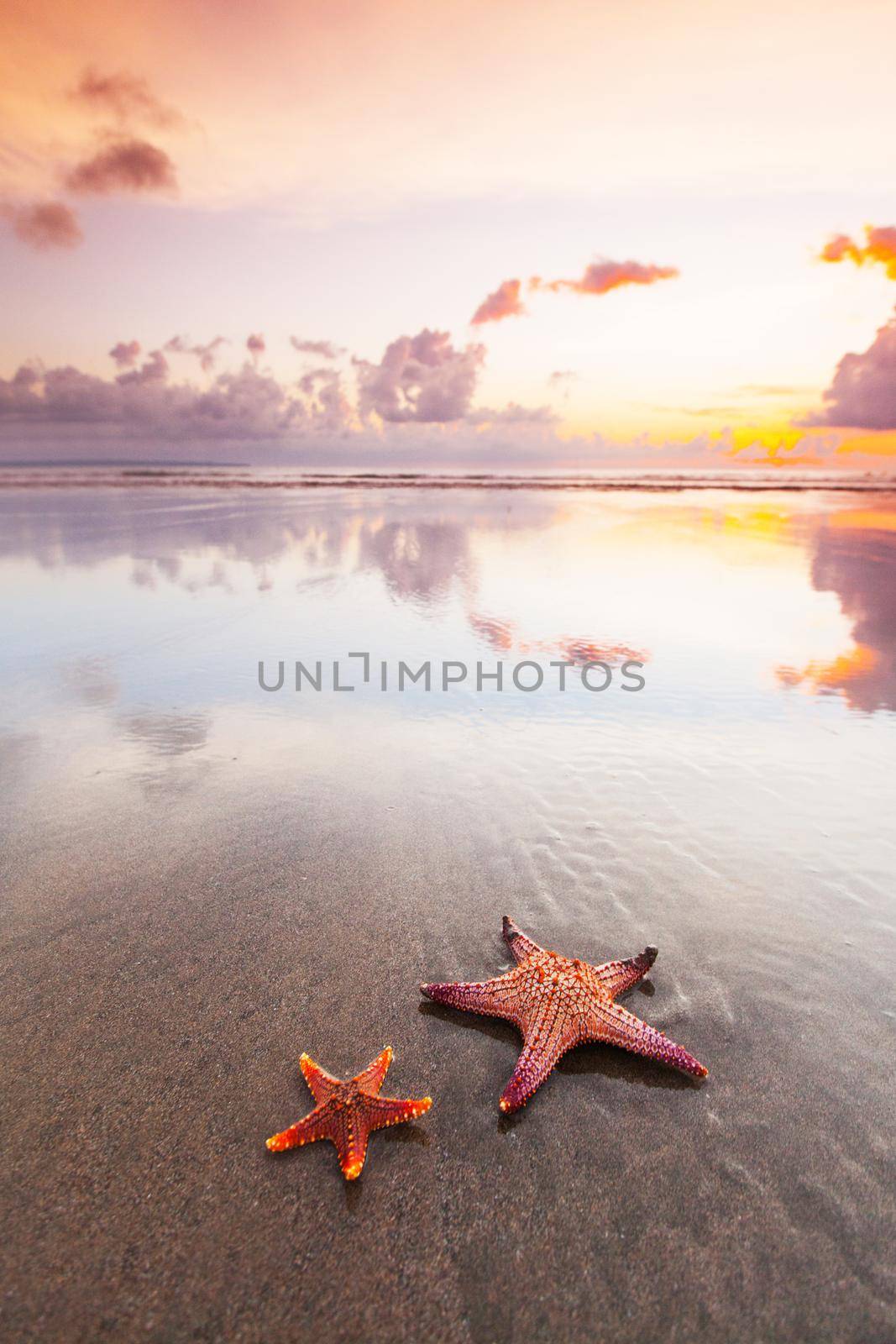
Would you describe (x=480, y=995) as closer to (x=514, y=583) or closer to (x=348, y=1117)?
(x=348, y=1117)

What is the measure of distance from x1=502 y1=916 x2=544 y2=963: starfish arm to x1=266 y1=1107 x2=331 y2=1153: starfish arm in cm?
113

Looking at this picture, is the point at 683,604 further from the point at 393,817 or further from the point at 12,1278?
the point at 12,1278

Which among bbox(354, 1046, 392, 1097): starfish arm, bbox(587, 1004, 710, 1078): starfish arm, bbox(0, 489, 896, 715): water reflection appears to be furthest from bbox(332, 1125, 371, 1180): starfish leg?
bbox(0, 489, 896, 715): water reflection

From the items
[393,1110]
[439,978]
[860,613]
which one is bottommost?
[439,978]

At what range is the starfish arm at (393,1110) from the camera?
2291mm

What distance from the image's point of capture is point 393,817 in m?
4.38

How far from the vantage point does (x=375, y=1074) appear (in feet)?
7.91

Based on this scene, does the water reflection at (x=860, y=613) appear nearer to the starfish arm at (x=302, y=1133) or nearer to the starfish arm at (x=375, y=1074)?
the starfish arm at (x=375, y=1074)

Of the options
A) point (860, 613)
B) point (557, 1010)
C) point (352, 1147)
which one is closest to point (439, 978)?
point (557, 1010)


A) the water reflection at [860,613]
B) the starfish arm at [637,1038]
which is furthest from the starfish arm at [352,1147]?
the water reflection at [860,613]

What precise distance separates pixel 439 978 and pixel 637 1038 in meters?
0.94

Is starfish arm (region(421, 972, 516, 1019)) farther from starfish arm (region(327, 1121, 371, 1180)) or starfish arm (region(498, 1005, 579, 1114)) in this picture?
starfish arm (region(327, 1121, 371, 1180))

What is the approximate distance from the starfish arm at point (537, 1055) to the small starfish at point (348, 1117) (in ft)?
1.02

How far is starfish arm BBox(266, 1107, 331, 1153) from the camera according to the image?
2.24 meters
